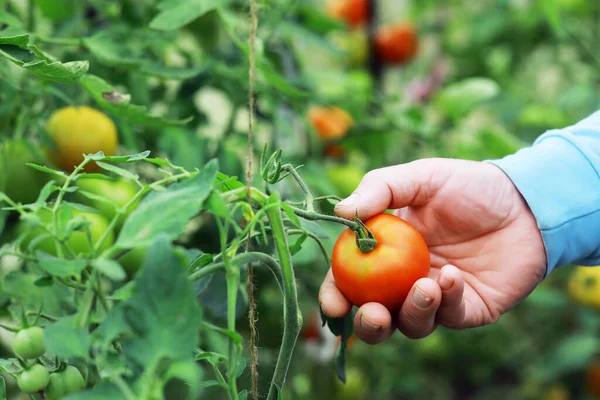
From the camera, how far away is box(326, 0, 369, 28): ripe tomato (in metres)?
2.23

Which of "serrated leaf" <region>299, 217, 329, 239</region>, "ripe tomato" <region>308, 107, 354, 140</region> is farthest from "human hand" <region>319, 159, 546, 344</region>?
"ripe tomato" <region>308, 107, 354, 140</region>

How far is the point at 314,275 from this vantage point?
143cm

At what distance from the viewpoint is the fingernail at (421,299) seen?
65 cm

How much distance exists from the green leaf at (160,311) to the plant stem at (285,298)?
0.38ft

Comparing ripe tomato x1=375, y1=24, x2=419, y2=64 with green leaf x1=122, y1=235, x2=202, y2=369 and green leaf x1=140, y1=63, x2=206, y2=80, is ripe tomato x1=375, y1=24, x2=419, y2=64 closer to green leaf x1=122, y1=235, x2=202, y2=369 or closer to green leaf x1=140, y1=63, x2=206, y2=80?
green leaf x1=140, y1=63, x2=206, y2=80

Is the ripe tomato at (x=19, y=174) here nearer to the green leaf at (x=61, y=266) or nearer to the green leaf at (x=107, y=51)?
the green leaf at (x=107, y=51)

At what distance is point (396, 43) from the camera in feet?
7.29

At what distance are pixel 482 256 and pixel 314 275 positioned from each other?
2.04ft

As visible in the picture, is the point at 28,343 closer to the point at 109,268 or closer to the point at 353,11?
the point at 109,268

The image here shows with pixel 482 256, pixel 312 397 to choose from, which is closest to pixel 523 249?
pixel 482 256

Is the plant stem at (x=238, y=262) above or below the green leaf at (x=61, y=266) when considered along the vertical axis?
below

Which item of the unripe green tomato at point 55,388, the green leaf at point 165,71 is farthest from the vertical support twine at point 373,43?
the unripe green tomato at point 55,388

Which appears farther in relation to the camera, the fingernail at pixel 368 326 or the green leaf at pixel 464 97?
the green leaf at pixel 464 97

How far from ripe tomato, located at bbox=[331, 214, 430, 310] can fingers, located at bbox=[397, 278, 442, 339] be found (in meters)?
0.01
